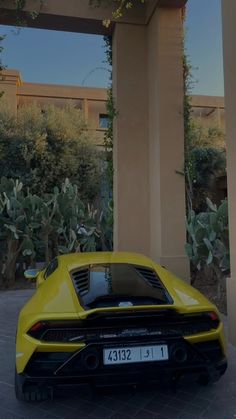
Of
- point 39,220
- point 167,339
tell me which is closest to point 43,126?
point 39,220

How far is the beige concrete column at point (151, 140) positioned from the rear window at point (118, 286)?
10.3 ft

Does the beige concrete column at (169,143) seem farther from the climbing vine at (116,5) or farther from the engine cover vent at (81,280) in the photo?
the engine cover vent at (81,280)

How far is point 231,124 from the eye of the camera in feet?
13.1

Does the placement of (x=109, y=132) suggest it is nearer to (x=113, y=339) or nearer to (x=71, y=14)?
(x=71, y=14)

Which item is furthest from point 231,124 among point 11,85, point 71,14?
point 11,85

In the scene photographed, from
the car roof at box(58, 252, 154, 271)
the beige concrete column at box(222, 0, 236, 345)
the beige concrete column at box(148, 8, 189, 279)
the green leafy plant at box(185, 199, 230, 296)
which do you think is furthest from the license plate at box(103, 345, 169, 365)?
the beige concrete column at box(148, 8, 189, 279)

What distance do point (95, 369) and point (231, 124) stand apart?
2.76 m

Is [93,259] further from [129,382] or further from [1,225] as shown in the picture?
[1,225]

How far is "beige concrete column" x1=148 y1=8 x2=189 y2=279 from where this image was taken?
245 inches

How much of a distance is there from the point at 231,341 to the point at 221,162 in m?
8.80

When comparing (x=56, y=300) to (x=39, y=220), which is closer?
(x=56, y=300)

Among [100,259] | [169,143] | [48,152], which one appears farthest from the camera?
[48,152]

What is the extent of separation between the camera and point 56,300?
104 inches

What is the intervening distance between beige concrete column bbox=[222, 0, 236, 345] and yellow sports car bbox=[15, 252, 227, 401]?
1.37 metres
